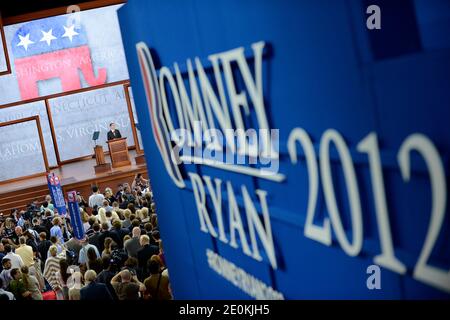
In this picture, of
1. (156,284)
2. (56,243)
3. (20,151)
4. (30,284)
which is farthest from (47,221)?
(20,151)

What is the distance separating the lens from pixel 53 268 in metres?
9.00

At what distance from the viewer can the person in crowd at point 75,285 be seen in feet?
23.1

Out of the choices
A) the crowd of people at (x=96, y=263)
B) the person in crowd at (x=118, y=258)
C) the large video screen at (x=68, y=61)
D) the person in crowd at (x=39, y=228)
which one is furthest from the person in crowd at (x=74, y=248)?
the large video screen at (x=68, y=61)

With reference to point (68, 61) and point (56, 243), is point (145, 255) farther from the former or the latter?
point (68, 61)

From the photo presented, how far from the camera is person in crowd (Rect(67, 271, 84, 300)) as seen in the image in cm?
704

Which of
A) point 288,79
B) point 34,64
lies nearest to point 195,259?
point 288,79

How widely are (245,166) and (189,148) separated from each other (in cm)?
75

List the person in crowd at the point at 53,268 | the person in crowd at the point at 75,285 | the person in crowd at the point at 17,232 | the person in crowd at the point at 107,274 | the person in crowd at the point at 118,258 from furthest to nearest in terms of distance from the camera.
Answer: the person in crowd at the point at 17,232 → the person in crowd at the point at 53,268 → the person in crowd at the point at 118,258 → the person in crowd at the point at 75,285 → the person in crowd at the point at 107,274

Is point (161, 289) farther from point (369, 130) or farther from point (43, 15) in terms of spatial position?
point (43, 15)

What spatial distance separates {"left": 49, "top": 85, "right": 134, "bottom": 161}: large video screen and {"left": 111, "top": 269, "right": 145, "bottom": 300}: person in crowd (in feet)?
52.9

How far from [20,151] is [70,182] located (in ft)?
13.4

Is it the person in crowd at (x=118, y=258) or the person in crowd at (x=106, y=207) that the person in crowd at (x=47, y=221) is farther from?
the person in crowd at (x=118, y=258)

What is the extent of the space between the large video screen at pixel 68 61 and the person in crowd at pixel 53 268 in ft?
43.6

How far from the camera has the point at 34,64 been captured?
2178 centimetres
